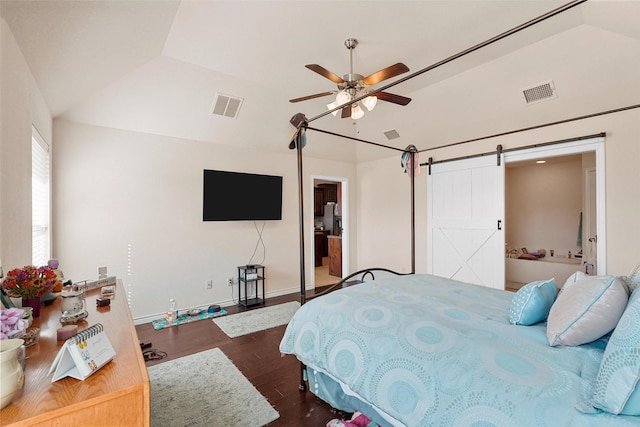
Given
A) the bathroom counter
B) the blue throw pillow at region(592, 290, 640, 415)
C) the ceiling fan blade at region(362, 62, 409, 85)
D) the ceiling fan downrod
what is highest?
the ceiling fan downrod

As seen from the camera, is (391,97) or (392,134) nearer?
(391,97)

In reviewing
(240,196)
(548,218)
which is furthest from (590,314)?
(548,218)

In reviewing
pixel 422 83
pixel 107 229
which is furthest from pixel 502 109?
pixel 107 229

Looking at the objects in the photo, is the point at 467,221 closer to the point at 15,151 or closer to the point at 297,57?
the point at 297,57

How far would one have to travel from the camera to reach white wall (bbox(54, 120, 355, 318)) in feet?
11.1

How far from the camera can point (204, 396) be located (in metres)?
2.28

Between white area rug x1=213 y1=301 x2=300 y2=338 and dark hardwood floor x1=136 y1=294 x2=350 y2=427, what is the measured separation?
0.33ft

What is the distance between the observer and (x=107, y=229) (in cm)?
358

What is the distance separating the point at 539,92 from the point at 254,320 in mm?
4343

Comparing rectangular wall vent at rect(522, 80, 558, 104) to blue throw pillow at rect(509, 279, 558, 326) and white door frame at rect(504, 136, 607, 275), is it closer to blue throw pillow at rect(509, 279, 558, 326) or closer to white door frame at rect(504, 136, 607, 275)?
white door frame at rect(504, 136, 607, 275)

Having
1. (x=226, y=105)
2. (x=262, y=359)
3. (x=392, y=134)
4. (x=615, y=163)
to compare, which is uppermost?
(x=226, y=105)

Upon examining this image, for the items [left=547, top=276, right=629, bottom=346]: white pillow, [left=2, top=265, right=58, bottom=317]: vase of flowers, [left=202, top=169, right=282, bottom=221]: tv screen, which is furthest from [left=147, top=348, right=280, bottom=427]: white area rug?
[left=202, top=169, right=282, bottom=221]: tv screen

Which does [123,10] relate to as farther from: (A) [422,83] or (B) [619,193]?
(B) [619,193]

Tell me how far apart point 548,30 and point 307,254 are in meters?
4.32
